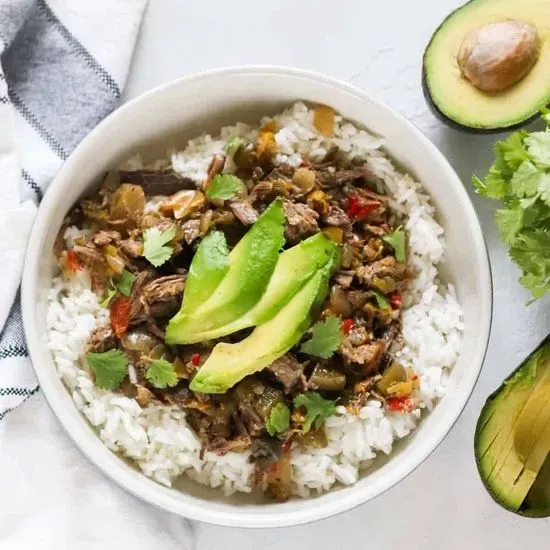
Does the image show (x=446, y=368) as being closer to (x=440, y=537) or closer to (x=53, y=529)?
(x=440, y=537)

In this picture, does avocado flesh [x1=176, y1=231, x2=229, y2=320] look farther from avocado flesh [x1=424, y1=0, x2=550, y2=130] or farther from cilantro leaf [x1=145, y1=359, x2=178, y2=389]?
avocado flesh [x1=424, y1=0, x2=550, y2=130]

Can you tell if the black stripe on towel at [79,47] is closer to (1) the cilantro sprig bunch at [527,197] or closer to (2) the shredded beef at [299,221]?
(2) the shredded beef at [299,221]

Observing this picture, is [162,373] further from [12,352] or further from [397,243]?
[397,243]

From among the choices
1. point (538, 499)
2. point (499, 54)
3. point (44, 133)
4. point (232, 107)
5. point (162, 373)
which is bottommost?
point (538, 499)

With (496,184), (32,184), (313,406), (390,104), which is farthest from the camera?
(390,104)

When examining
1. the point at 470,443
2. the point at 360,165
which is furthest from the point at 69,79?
the point at 470,443

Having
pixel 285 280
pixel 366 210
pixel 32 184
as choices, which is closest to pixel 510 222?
pixel 366 210

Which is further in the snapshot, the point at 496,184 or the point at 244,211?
the point at 244,211
